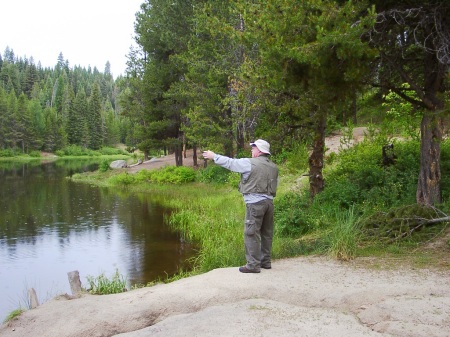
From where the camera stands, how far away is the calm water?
1074 cm

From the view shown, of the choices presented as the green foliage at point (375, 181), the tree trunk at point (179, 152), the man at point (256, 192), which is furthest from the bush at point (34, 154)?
the man at point (256, 192)

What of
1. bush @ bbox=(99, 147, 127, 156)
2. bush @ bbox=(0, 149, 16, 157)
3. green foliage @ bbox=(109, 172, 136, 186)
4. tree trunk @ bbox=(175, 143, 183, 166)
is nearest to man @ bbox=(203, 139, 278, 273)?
green foliage @ bbox=(109, 172, 136, 186)

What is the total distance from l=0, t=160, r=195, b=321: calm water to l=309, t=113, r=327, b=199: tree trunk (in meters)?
3.76

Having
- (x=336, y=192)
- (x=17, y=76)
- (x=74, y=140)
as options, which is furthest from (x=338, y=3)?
(x=17, y=76)

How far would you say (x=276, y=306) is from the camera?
18.8ft

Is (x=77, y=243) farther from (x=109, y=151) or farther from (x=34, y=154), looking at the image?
(x=109, y=151)

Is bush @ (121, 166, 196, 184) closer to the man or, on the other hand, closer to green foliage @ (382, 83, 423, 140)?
green foliage @ (382, 83, 423, 140)

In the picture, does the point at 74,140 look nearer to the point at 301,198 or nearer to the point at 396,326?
the point at 301,198

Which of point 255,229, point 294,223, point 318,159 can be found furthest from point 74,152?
point 255,229

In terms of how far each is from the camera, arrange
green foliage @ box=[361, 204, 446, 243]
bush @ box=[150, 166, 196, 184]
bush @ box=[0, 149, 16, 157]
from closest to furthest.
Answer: green foliage @ box=[361, 204, 446, 243] → bush @ box=[150, 166, 196, 184] → bush @ box=[0, 149, 16, 157]

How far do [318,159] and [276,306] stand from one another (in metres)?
7.30

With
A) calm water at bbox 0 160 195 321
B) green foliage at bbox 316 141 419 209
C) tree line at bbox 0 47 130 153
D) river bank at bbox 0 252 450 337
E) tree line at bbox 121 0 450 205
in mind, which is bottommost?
calm water at bbox 0 160 195 321

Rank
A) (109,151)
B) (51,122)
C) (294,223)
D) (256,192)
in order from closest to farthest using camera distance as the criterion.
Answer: (256,192) → (294,223) → (51,122) → (109,151)

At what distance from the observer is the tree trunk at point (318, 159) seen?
39.8 ft
